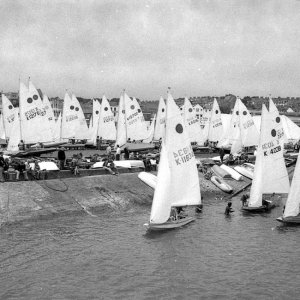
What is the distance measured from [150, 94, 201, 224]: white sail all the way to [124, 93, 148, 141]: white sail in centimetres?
3280

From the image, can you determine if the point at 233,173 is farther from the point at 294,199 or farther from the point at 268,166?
the point at 294,199

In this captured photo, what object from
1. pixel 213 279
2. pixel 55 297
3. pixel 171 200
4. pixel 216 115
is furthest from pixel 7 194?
pixel 216 115

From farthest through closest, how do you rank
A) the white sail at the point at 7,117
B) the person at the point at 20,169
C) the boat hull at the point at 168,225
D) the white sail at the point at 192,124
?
the white sail at the point at 192,124
the white sail at the point at 7,117
the person at the point at 20,169
the boat hull at the point at 168,225

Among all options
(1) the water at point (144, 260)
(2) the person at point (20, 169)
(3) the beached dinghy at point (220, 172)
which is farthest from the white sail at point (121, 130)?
(1) the water at point (144, 260)

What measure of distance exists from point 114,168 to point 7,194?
13733mm

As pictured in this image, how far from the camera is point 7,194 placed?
38.6m

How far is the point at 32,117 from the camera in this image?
2100 inches

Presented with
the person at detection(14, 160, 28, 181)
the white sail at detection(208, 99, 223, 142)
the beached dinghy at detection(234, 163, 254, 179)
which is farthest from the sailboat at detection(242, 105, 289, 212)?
the white sail at detection(208, 99, 223, 142)

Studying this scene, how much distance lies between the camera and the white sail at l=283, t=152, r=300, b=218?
119 ft

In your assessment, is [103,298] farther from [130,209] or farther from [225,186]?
[225,186]

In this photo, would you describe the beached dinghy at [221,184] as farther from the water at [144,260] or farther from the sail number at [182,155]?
the sail number at [182,155]

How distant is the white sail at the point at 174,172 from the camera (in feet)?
111

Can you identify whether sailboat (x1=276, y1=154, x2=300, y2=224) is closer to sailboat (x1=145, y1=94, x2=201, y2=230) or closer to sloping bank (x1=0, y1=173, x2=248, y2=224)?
sailboat (x1=145, y1=94, x2=201, y2=230)

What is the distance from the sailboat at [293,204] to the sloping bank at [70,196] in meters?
13.5
